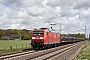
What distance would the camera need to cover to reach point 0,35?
198 meters

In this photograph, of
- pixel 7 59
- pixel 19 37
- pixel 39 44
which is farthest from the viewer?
pixel 19 37

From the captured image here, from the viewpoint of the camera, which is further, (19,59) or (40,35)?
(40,35)

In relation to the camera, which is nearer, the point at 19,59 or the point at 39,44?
the point at 19,59

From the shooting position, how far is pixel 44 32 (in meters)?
36.3

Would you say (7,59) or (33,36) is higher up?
(33,36)

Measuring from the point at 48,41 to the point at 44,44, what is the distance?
10.1 ft

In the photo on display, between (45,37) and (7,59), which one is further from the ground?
(45,37)

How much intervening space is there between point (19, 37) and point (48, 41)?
16103cm

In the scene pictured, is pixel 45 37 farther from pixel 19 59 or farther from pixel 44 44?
pixel 19 59

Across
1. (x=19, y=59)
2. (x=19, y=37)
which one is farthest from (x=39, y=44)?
(x=19, y=37)

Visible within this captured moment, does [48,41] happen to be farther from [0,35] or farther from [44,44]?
[0,35]

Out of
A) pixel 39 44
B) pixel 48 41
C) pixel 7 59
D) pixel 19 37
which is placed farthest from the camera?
pixel 19 37

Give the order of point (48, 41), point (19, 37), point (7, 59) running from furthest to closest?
point (19, 37) < point (48, 41) < point (7, 59)

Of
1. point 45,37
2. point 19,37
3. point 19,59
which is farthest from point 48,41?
point 19,37
